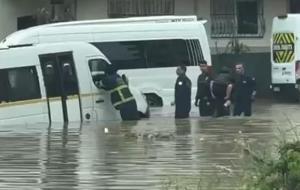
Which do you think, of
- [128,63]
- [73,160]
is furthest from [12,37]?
[73,160]

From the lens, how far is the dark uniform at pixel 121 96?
22703 mm

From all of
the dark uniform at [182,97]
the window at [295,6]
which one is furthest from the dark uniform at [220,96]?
the window at [295,6]

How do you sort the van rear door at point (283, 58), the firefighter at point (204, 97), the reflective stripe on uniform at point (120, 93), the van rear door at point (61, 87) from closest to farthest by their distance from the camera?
the van rear door at point (61, 87)
the reflective stripe on uniform at point (120, 93)
the firefighter at point (204, 97)
the van rear door at point (283, 58)

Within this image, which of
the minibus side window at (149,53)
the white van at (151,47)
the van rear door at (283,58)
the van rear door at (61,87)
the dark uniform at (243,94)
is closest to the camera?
the van rear door at (61,87)

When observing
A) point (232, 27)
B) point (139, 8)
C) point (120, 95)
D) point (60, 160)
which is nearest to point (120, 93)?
point (120, 95)

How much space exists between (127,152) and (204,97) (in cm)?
919

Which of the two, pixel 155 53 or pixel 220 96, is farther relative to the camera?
pixel 155 53

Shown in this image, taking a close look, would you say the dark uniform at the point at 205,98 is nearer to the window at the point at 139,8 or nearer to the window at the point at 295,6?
the window at the point at 139,8

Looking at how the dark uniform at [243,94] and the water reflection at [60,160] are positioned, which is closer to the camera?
the water reflection at [60,160]

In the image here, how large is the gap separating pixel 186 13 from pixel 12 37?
1239cm

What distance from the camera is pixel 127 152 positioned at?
595 inches

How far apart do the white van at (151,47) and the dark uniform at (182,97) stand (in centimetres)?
173

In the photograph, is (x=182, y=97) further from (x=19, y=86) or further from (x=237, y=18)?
(x=237, y=18)

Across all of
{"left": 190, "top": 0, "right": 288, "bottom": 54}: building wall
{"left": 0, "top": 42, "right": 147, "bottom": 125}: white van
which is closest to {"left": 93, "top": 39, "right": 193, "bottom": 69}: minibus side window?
{"left": 0, "top": 42, "right": 147, "bottom": 125}: white van
